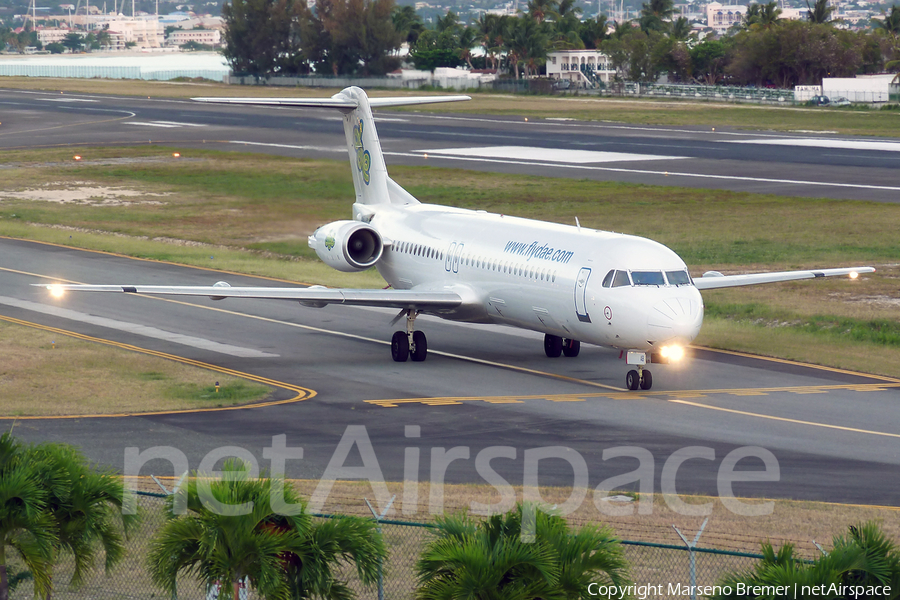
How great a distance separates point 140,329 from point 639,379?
643 inches

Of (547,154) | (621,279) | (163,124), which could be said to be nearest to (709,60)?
(163,124)

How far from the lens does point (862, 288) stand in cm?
4344

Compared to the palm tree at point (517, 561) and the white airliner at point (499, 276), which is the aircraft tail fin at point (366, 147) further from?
the palm tree at point (517, 561)

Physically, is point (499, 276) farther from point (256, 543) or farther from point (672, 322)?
point (256, 543)

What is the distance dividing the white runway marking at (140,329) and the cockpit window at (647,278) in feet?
36.5

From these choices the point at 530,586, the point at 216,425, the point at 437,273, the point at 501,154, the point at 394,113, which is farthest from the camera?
the point at 394,113

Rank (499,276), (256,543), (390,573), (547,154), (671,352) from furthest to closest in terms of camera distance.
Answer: (547,154)
(499,276)
(671,352)
(390,573)
(256,543)

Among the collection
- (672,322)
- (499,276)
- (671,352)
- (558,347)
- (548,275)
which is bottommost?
(558,347)

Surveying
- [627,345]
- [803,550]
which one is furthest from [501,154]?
[803,550]

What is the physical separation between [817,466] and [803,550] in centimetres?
574

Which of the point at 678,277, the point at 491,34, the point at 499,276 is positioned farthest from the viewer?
the point at 491,34

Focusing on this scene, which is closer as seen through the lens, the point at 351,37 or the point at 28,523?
the point at 28,523

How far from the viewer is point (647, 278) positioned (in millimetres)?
29062

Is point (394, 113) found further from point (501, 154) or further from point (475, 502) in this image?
point (475, 502)
